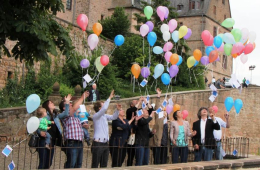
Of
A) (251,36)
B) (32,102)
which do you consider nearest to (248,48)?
(251,36)

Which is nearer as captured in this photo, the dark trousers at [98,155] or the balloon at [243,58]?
the dark trousers at [98,155]

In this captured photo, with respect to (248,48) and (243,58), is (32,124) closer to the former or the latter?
(248,48)

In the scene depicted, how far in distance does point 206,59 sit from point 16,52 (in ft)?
26.6

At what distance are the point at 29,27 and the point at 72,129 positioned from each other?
219cm

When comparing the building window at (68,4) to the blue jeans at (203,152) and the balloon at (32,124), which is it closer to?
the blue jeans at (203,152)

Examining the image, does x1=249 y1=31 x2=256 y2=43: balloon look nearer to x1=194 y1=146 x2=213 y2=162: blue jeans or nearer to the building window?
x1=194 y1=146 x2=213 y2=162: blue jeans

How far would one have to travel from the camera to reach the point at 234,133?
93.5 ft

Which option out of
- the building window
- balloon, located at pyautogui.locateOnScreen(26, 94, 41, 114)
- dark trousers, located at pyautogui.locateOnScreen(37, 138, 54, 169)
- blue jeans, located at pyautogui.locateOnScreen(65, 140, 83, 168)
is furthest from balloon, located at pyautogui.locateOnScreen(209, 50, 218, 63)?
the building window

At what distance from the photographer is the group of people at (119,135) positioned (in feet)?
26.3

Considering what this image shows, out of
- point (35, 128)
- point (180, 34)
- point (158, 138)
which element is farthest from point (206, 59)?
point (35, 128)

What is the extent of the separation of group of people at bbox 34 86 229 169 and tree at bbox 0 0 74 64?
114cm

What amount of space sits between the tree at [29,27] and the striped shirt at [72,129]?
1.56 meters

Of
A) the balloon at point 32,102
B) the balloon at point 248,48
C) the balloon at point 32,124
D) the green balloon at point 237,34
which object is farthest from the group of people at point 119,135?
the balloon at point 248,48

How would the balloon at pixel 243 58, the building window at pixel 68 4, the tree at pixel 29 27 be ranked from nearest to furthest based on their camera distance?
the tree at pixel 29 27 → the balloon at pixel 243 58 → the building window at pixel 68 4
